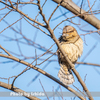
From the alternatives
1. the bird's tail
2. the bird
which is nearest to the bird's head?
the bird

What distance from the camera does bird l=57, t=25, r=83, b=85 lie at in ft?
14.2

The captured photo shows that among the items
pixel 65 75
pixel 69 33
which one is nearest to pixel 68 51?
pixel 69 33

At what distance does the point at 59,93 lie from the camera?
10.9 ft

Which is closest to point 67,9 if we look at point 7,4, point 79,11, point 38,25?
point 79,11

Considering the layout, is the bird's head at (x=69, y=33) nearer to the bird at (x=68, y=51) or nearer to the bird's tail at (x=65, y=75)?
the bird at (x=68, y=51)

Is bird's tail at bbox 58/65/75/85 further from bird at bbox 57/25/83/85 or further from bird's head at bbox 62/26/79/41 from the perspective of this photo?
bird's head at bbox 62/26/79/41

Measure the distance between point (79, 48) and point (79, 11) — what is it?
1188 mm

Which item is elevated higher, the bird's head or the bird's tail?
the bird's head


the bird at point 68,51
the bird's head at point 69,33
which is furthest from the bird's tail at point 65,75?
the bird's head at point 69,33

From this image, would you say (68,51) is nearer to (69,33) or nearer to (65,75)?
(69,33)

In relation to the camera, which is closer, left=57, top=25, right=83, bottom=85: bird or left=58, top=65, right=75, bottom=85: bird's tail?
left=57, top=25, right=83, bottom=85: bird

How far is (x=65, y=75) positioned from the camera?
14.7 feet

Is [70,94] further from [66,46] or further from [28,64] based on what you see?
[66,46]

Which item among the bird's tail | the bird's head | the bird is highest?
the bird's head
